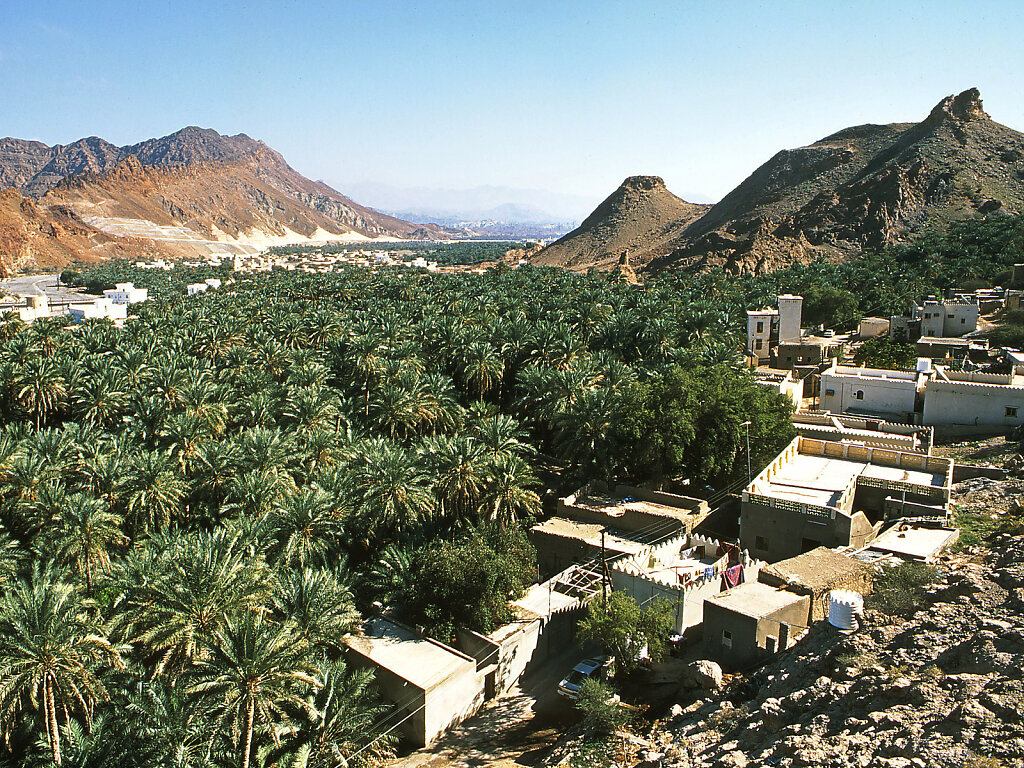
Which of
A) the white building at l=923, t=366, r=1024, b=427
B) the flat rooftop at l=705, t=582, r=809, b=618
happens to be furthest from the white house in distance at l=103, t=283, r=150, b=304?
the flat rooftop at l=705, t=582, r=809, b=618

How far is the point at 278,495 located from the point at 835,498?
653 inches

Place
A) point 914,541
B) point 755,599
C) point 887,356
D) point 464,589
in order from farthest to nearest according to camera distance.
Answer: point 887,356 → point 464,589 → point 914,541 → point 755,599

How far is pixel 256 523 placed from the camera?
20.3m

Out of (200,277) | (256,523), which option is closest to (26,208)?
(200,277)

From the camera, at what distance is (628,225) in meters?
Answer: 158

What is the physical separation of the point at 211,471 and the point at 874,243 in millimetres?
88237

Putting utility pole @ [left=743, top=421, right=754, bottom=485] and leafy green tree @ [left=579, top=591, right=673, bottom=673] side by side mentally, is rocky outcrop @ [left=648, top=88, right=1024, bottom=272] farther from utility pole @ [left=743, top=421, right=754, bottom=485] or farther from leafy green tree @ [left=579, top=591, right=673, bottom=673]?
leafy green tree @ [left=579, top=591, right=673, bottom=673]

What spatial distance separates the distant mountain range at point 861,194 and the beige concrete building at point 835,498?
224 feet

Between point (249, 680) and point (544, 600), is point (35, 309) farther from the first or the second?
point (249, 680)

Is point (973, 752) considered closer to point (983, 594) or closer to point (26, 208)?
point (983, 594)

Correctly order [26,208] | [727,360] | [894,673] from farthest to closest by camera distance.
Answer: [26,208] → [727,360] → [894,673]

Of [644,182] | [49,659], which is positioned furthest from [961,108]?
[49,659]

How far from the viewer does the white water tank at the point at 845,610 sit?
13445 millimetres

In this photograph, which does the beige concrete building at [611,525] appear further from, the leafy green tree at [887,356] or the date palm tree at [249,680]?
the leafy green tree at [887,356]
